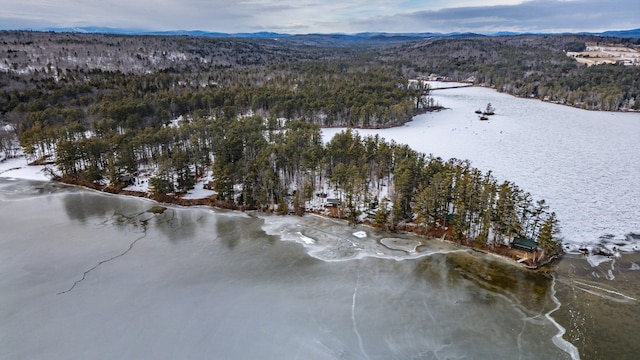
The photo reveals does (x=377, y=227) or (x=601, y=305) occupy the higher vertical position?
(x=377, y=227)

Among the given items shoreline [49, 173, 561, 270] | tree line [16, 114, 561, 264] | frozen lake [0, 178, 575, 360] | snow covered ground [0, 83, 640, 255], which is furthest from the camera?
snow covered ground [0, 83, 640, 255]

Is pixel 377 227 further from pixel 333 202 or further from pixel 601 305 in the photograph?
pixel 601 305

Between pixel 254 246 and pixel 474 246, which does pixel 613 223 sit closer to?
pixel 474 246

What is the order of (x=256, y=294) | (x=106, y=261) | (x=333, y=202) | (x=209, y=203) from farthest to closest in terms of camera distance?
(x=209, y=203) < (x=333, y=202) < (x=106, y=261) < (x=256, y=294)

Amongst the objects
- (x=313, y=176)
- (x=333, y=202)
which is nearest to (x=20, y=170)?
(x=313, y=176)

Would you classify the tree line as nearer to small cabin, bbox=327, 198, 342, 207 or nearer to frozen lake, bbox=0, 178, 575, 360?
small cabin, bbox=327, 198, 342, 207

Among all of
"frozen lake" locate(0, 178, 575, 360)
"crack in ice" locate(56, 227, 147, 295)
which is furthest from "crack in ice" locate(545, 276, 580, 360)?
"crack in ice" locate(56, 227, 147, 295)
